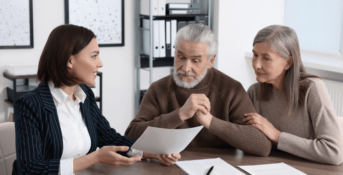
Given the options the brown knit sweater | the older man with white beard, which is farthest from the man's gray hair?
the brown knit sweater

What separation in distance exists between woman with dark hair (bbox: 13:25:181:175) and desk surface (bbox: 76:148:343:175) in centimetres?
6

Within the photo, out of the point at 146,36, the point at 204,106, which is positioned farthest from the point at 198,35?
the point at 146,36

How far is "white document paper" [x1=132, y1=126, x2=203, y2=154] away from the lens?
4.43 ft

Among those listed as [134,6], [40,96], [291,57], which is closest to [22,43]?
[134,6]

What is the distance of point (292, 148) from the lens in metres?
1.60

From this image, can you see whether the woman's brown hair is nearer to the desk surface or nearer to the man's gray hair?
the desk surface

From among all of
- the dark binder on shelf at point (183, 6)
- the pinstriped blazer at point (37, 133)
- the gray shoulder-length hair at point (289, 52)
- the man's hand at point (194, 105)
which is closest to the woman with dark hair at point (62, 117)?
the pinstriped blazer at point (37, 133)

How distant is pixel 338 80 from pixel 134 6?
6.95 feet

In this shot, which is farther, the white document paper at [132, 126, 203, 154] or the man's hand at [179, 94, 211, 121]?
the man's hand at [179, 94, 211, 121]

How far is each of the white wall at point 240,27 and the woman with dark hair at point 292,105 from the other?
2214 mm

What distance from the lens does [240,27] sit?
402 centimetres

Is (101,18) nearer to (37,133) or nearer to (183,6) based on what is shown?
(183,6)

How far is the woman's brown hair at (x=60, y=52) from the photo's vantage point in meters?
1.41

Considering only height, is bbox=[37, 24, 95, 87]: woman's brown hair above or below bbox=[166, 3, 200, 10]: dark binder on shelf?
below
